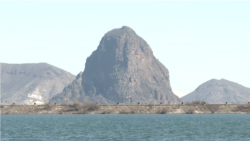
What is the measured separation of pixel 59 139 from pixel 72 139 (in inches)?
81.7

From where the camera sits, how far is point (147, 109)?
19150 centimetres

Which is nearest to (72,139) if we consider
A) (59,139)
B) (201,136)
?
(59,139)

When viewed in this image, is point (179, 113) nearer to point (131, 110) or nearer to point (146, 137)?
point (131, 110)

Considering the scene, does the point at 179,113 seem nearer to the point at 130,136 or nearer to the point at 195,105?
the point at 195,105

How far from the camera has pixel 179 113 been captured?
192250mm

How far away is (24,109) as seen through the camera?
192500mm

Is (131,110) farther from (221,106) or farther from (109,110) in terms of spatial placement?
(221,106)

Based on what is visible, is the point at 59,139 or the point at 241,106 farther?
the point at 241,106

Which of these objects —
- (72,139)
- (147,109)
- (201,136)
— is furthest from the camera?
(147,109)

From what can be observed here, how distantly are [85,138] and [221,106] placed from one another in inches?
4950

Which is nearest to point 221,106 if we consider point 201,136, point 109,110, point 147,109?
point 147,109

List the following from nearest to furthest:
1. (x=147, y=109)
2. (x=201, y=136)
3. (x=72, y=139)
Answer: (x=72, y=139)
(x=201, y=136)
(x=147, y=109)

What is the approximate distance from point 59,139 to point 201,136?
2288 cm

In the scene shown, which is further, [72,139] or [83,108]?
[83,108]
